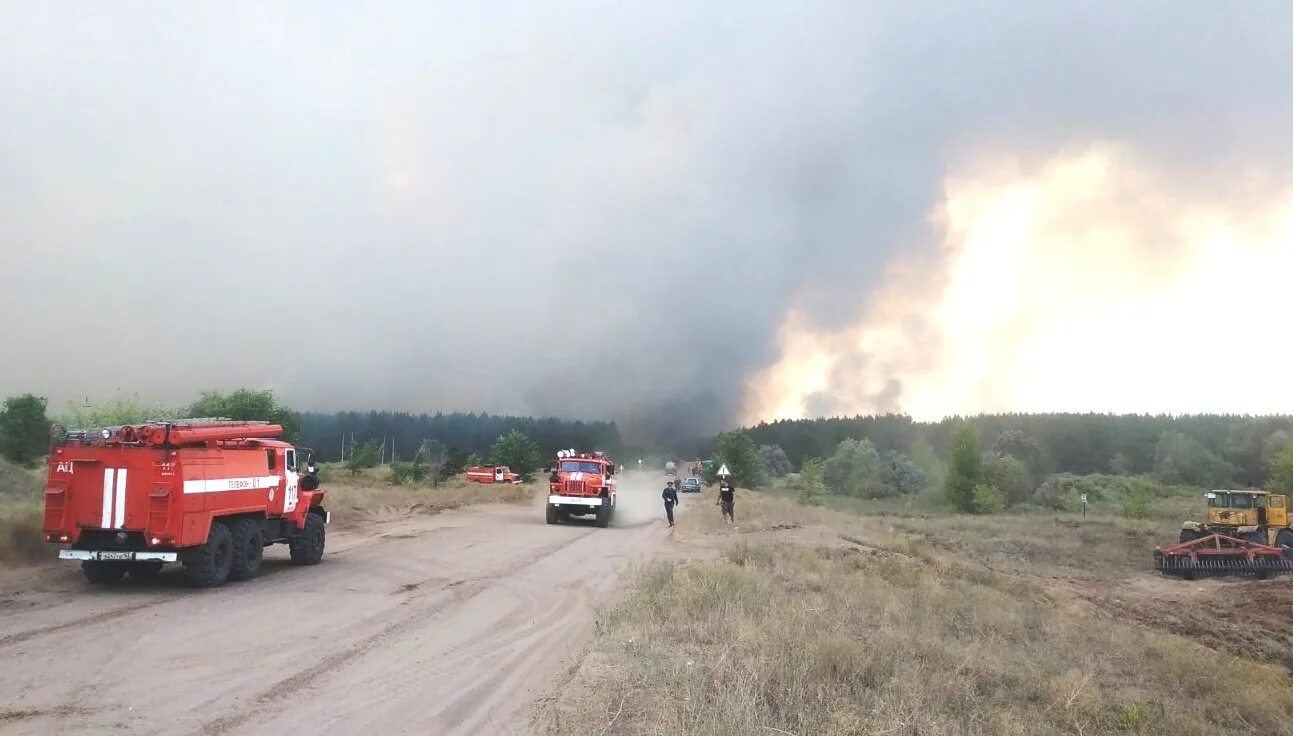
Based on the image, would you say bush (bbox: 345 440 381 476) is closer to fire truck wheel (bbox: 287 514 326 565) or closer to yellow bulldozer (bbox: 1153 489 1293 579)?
fire truck wheel (bbox: 287 514 326 565)

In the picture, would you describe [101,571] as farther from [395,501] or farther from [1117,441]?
[1117,441]

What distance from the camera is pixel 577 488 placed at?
34312 millimetres

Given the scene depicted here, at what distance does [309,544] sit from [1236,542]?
3453 centimetres

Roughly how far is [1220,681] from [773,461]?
491 feet

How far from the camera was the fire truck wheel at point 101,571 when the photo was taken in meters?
15.3

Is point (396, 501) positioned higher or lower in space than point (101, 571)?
lower

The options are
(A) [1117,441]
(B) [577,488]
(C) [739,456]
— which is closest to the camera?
(B) [577,488]

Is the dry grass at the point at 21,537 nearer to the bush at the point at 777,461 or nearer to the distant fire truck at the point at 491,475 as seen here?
the distant fire truck at the point at 491,475

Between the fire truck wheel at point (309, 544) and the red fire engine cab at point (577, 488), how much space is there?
49.1 feet

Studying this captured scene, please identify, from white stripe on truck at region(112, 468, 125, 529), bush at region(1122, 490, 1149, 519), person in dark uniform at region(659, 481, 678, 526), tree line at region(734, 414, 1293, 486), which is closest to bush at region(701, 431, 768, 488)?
tree line at region(734, 414, 1293, 486)

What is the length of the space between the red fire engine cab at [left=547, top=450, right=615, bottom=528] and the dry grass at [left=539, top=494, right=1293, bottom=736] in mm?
13788

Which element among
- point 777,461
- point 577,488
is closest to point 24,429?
point 577,488

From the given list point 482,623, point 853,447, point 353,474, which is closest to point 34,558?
point 482,623

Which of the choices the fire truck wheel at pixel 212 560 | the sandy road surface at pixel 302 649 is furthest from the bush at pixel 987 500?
the fire truck wheel at pixel 212 560
